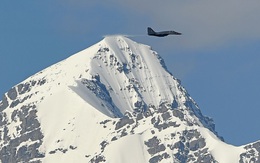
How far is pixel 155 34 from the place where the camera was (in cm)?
19012

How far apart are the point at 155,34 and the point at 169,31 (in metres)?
3.87

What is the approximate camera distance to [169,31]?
18662 cm
